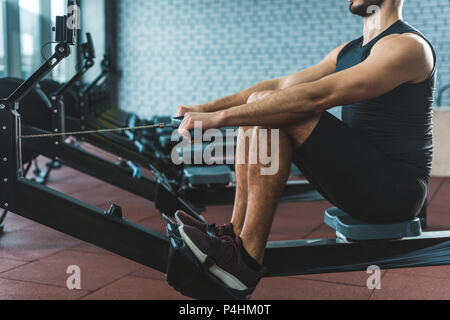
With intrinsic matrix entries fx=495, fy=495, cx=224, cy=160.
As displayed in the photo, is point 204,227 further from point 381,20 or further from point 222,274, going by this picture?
point 381,20

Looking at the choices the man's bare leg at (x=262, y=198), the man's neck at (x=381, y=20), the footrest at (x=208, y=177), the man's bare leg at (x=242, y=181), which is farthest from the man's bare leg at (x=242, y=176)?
the footrest at (x=208, y=177)

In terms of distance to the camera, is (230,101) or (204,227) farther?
(230,101)

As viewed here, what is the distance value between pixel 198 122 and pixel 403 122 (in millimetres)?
636

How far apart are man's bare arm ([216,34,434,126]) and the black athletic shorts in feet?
0.25

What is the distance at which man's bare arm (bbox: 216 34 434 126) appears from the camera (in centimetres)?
136

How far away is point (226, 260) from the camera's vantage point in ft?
4.70

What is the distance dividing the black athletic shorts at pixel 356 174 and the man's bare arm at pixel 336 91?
75 mm

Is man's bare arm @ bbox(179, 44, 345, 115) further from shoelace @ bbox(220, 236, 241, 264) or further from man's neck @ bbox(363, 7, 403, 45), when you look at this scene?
shoelace @ bbox(220, 236, 241, 264)

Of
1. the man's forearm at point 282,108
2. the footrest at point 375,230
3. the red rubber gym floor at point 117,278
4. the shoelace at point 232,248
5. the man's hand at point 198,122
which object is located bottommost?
the red rubber gym floor at point 117,278

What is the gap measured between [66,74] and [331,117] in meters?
6.43

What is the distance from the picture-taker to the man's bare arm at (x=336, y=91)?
1.36 meters

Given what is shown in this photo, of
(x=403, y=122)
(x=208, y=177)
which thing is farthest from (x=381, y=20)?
(x=208, y=177)

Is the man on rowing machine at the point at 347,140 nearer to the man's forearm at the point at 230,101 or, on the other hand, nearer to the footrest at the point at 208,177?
the man's forearm at the point at 230,101

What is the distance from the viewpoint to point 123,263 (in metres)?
2.09
